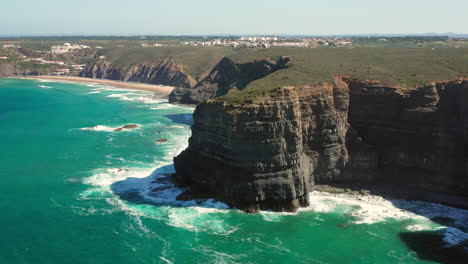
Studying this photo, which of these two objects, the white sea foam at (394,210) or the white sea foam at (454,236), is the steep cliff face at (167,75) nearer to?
the white sea foam at (394,210)

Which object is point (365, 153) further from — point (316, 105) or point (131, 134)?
point (131, 134)

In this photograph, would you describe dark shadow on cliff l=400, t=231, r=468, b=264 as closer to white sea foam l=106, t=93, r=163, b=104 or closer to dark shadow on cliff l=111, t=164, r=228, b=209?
dark shadow on cliff l=111, t=164, r=228, b=209

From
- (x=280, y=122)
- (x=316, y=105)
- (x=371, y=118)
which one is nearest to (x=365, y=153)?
(x=371, y=118)

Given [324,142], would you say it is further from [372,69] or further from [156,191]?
[156,191]

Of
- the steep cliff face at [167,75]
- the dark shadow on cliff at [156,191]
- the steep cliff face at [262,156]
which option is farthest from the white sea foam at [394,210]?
the steep cliff face at [167,75]

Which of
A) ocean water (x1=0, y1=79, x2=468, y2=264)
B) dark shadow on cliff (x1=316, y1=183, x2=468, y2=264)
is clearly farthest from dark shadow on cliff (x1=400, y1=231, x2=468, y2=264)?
ocean water (x1=0, y1=79, x2=468, y2=264)

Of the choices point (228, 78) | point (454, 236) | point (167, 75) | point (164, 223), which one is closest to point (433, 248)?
point (454, 236)
